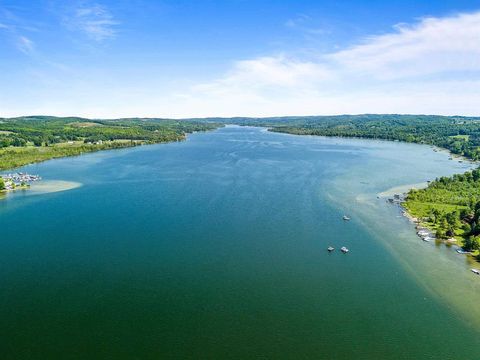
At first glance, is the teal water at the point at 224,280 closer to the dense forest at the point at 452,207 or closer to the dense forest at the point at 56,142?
the dense forest at the point at 452,207

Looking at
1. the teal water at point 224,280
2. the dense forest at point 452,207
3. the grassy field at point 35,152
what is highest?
the grassy field at point 35,152

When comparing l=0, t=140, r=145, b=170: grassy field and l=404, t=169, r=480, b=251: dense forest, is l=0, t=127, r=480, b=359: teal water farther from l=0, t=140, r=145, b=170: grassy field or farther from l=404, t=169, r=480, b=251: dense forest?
l=0, t=140, r=145, b=170: grassy field

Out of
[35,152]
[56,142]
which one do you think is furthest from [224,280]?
[56,142]

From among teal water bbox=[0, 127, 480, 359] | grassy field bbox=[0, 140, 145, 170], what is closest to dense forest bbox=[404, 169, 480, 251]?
teal water bbox=[0, 127, 480, 359]

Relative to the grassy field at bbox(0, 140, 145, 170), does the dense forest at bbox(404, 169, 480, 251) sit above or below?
below

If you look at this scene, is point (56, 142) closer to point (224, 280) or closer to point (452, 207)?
point (224, 280)

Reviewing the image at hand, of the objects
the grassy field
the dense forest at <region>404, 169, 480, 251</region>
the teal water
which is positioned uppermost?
the grassy field

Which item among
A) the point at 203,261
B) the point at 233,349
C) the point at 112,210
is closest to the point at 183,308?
the point at 233,349

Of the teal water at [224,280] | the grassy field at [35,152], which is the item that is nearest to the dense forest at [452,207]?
the teal water at [224,280]

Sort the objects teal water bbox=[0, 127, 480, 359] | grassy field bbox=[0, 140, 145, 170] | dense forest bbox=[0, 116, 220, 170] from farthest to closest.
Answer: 1. dense forest bbox=[0, 116, 220, 170]
2. grassy field bbox=[0, 140, 145, 170]
3. teal water bbox=[0, 127, 480, 359]

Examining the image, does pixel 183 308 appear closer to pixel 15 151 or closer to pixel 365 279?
pixel 365 279
